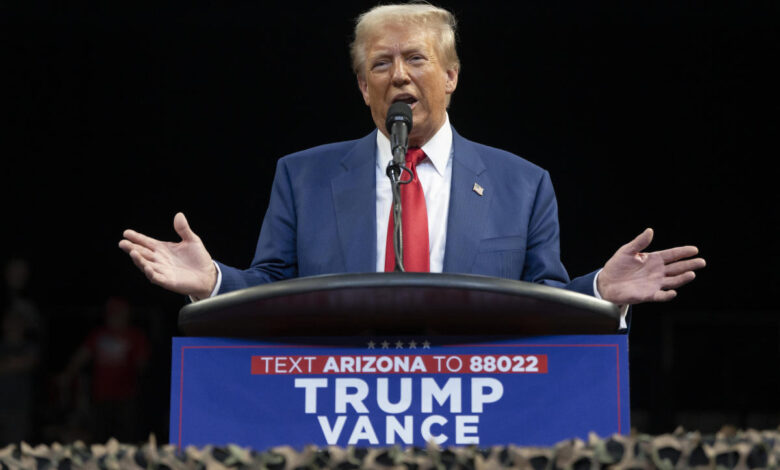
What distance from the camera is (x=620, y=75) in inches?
219

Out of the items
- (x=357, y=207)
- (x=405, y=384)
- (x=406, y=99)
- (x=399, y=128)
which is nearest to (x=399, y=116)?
(x=399, y=128)

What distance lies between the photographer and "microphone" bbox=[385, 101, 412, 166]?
1.11 m

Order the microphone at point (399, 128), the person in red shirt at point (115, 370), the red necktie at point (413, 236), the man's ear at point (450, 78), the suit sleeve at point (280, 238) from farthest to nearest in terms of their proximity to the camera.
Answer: the person in red shirt at point (115, 370) → the man's ear at point (450, 78) → the suit sleeve at point (280, 238) → the red necktie at point (413, 236) → the microphone at point (399, 128)

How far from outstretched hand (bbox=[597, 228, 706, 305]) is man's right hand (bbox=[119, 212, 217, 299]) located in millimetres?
428

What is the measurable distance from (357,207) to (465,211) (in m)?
0.16

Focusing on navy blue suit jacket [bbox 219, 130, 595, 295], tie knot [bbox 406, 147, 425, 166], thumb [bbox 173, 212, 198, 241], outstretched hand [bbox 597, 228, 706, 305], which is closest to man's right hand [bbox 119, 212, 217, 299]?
thumb [bbox 173, 212, 198, 241]

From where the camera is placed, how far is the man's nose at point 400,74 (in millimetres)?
1521

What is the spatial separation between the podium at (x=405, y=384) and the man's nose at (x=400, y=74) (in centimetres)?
83

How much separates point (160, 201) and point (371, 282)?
5623 mm

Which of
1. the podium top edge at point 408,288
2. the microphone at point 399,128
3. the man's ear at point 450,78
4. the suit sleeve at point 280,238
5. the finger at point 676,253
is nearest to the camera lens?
the podium top edge at point 408,288

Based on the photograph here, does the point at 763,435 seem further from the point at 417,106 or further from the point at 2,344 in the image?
the point at 2,344

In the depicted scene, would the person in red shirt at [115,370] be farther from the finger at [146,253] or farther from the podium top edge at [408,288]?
the podium top edge at [408,288]

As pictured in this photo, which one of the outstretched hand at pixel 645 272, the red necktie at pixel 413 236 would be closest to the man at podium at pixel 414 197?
the red necktie at pixel 413 236

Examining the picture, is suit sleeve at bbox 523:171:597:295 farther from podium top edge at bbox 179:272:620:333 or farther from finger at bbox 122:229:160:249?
podium top edge at bbox 179:272:620:333
